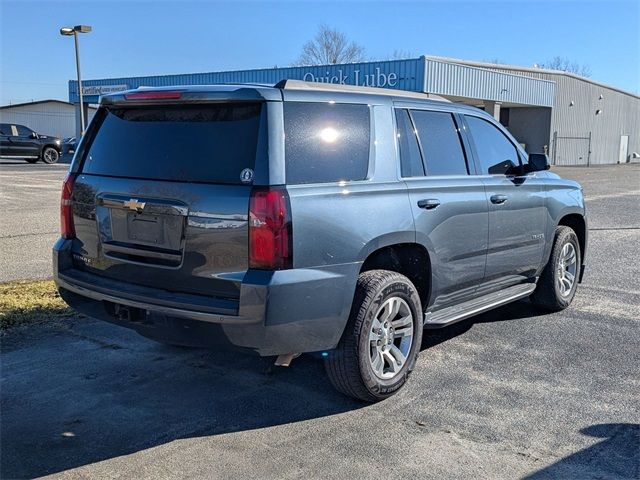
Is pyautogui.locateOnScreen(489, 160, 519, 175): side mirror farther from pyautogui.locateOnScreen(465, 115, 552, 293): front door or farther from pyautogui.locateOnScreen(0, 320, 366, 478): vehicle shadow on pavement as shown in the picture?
pyautogui.locateOnScreen(0, 320, 366, 478): vehicle shadow on pavement

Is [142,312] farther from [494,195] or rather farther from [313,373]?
[494,195]

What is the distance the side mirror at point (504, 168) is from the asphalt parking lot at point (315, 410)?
1.42 meters

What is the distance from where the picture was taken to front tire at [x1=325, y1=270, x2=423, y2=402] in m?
3.96

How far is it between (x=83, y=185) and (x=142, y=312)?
1.03m

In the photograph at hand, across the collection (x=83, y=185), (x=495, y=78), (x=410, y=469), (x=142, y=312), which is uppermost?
(x=495, y=78)

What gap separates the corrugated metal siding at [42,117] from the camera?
68.0 meters

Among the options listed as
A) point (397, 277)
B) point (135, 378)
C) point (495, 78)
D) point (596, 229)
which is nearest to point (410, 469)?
point (397, 277)

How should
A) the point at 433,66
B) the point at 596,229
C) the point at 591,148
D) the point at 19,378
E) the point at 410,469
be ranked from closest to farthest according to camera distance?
the point at 410,469 → the point at 19,378 → the point at 596,229 → the point at 433,66 → the point at 591,148

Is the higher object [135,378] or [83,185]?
[83,185]

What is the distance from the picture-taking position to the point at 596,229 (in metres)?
12.4

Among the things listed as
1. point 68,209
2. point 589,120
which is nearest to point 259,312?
point 68,209

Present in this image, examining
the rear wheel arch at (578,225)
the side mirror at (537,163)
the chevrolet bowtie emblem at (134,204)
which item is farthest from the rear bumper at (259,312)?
the rear wheel arch at (578,225)

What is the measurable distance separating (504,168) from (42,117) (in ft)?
234

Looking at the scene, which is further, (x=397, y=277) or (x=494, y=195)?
(x=494, y=195)
